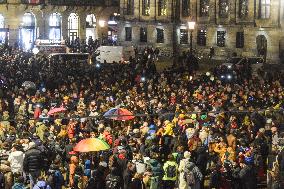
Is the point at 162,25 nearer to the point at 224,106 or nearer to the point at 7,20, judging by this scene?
the point at 7,20

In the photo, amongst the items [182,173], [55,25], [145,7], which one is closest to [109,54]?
[145,7]

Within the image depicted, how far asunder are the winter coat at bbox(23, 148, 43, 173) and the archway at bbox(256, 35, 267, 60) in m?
36.3

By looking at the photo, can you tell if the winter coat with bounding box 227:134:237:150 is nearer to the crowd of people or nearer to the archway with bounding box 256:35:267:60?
the crowd of people

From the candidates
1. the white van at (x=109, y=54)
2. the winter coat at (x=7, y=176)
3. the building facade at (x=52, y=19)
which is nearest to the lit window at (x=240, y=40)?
the white van at (x=109, y=54)

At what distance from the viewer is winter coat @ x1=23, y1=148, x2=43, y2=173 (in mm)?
16234

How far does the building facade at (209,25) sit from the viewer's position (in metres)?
49.6

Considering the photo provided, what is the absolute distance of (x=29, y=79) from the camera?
33.1m

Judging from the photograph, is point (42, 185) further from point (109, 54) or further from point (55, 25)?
point (55, 25)

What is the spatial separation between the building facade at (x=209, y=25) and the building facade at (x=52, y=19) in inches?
204

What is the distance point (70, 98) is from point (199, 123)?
789 centimetres

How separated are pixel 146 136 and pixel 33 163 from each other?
4.01 metres

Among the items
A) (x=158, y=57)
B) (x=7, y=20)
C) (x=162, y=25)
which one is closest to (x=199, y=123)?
(x=158, y=57)

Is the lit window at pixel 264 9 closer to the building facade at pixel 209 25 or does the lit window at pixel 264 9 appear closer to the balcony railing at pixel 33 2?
the building facade at pixel 209 25

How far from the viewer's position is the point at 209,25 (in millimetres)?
55750
